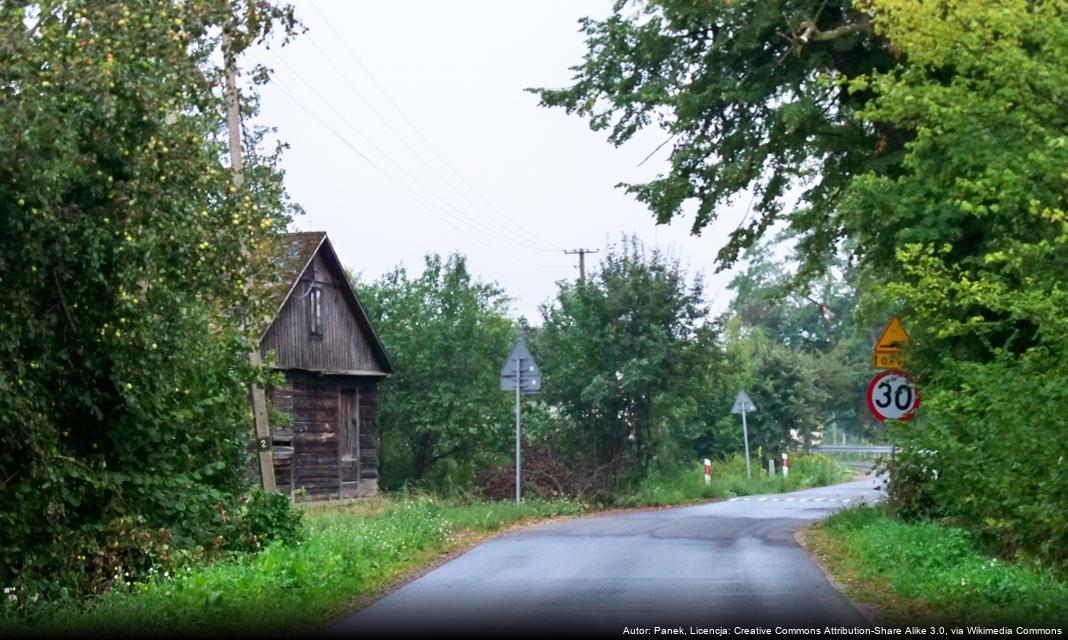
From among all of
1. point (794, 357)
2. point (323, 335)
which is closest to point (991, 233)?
point (323, 335)

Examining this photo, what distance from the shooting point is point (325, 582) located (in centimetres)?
1445

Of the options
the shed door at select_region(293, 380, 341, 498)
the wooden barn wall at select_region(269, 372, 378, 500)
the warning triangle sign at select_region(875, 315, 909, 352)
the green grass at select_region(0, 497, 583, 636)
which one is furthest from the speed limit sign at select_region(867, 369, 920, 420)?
the shed door at select_region(293, 380, 341, 498)

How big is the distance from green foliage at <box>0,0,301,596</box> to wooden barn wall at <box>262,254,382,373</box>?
58.2 feet

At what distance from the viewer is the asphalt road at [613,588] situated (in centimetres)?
1167

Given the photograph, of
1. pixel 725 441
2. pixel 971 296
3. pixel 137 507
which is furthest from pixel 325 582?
pixel 725 441

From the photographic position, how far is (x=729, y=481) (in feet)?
148

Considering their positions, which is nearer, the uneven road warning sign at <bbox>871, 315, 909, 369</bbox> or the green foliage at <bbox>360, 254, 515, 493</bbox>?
the uneven road warning sign at <bbox>871, 315, 909, 369</bbox>

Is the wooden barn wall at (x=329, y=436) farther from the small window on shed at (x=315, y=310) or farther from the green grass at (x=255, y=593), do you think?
the green grass at (x=255, y=593)

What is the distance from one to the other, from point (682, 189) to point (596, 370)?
651 inches

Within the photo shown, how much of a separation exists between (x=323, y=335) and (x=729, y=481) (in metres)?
15.6

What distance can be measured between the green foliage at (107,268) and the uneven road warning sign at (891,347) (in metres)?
9.85

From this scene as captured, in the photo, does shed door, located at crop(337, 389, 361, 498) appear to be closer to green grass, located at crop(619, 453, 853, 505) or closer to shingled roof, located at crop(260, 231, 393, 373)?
shingled roof, located at crop(260, 231, 393, 373)

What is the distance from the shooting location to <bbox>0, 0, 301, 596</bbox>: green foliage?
12.3 meters

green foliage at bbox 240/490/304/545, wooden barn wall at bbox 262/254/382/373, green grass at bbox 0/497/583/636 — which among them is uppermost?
wooden barn wall at bbox 262/254/382/373
